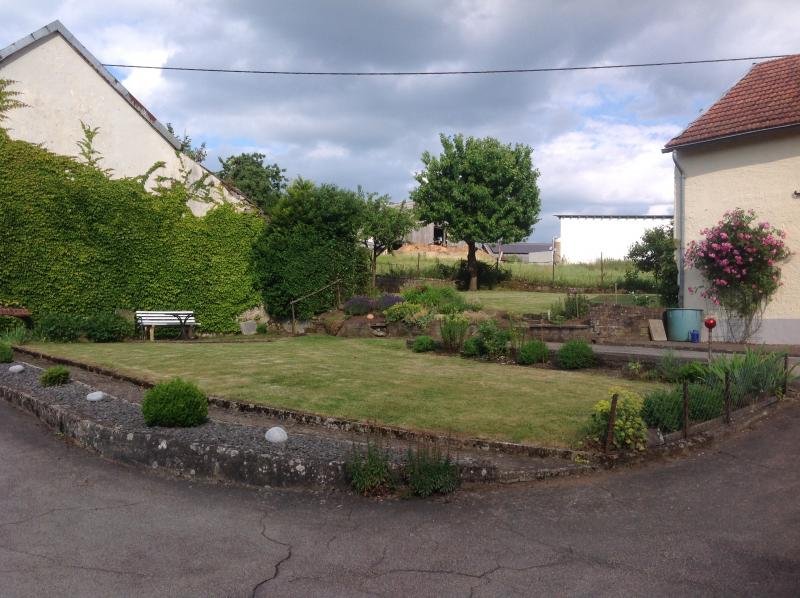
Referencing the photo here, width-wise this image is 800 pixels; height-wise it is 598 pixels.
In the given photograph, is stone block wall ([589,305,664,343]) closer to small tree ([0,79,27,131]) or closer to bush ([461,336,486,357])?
bush ([461,336,486,357])

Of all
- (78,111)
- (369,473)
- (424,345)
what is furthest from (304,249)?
(369,473)

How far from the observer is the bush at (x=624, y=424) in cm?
718

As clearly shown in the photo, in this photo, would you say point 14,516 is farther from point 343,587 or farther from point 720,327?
point 720,327

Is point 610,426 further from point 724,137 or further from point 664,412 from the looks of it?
point 724,137

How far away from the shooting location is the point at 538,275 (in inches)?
1391

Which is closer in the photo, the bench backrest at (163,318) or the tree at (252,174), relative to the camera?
the bench backrest at (163,318)

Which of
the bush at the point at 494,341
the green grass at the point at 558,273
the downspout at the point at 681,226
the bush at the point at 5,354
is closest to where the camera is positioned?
the bush at the point at 5,354

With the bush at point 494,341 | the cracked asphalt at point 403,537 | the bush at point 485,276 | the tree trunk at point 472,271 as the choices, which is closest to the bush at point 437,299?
the bush at point 494,341

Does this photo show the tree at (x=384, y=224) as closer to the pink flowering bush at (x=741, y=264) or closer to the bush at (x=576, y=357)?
the pink flowering bush at (x=741, y=264)

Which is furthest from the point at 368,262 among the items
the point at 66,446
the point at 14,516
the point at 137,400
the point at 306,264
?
the point at 14,516

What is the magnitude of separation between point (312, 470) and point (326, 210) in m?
15.2

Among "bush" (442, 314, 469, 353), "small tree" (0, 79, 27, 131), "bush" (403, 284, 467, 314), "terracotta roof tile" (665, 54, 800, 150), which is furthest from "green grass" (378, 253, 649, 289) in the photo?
"small tree" (0, 79, 27, 131)

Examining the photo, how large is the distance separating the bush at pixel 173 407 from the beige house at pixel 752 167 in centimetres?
1446

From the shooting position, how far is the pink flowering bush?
16.6 m
